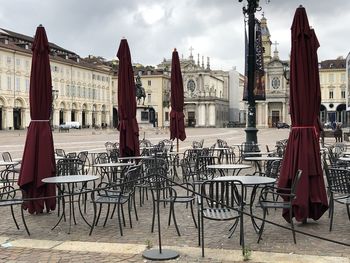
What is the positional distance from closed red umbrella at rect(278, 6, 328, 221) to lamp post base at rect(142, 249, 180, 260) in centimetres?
231

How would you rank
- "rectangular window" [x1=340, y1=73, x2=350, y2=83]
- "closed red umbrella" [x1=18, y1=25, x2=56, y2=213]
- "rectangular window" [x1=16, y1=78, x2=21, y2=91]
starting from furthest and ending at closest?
"rectangular window" [x1=340, y1=73, x2=350, y2=83] < "rectangular window" [x1=16, y1=78, x2=21, y2=91] < "closed red umbrella" [x1=18, y1=25, x2=56, y2=213]

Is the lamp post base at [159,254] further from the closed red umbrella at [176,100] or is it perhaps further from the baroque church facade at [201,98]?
the baroque church facade at [201,98]

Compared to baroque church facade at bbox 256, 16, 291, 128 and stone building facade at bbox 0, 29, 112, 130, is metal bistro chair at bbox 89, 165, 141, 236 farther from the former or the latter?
baroque church facade at bbox 256, 16, 291, 128

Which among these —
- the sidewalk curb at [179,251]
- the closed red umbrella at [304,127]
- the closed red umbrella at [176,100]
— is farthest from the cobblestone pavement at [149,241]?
the closed red umbrella at [176,100]

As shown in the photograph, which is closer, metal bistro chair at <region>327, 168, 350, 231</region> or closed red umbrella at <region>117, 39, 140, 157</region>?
metal bistro chair at <region>327, 168, 350, 231</region>

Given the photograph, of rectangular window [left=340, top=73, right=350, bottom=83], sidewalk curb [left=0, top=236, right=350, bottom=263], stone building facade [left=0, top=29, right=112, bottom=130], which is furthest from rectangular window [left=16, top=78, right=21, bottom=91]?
sidewalk curb [left=0, top=236, right=350, bottom=263]

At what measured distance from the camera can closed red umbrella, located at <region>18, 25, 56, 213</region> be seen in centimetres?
828

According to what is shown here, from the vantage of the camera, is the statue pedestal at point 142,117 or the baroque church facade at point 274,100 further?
the baroque church facade at point 274,100

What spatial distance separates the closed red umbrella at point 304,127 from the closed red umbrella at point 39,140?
158 inches

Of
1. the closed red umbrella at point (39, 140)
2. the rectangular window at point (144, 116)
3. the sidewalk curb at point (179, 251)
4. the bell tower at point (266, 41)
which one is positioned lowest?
the sidewalk curb at point (179, 251)

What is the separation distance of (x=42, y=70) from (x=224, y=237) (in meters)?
4.47

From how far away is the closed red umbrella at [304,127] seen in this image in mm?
7259

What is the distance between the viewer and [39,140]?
8.39 m

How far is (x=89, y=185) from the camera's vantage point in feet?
39.3
